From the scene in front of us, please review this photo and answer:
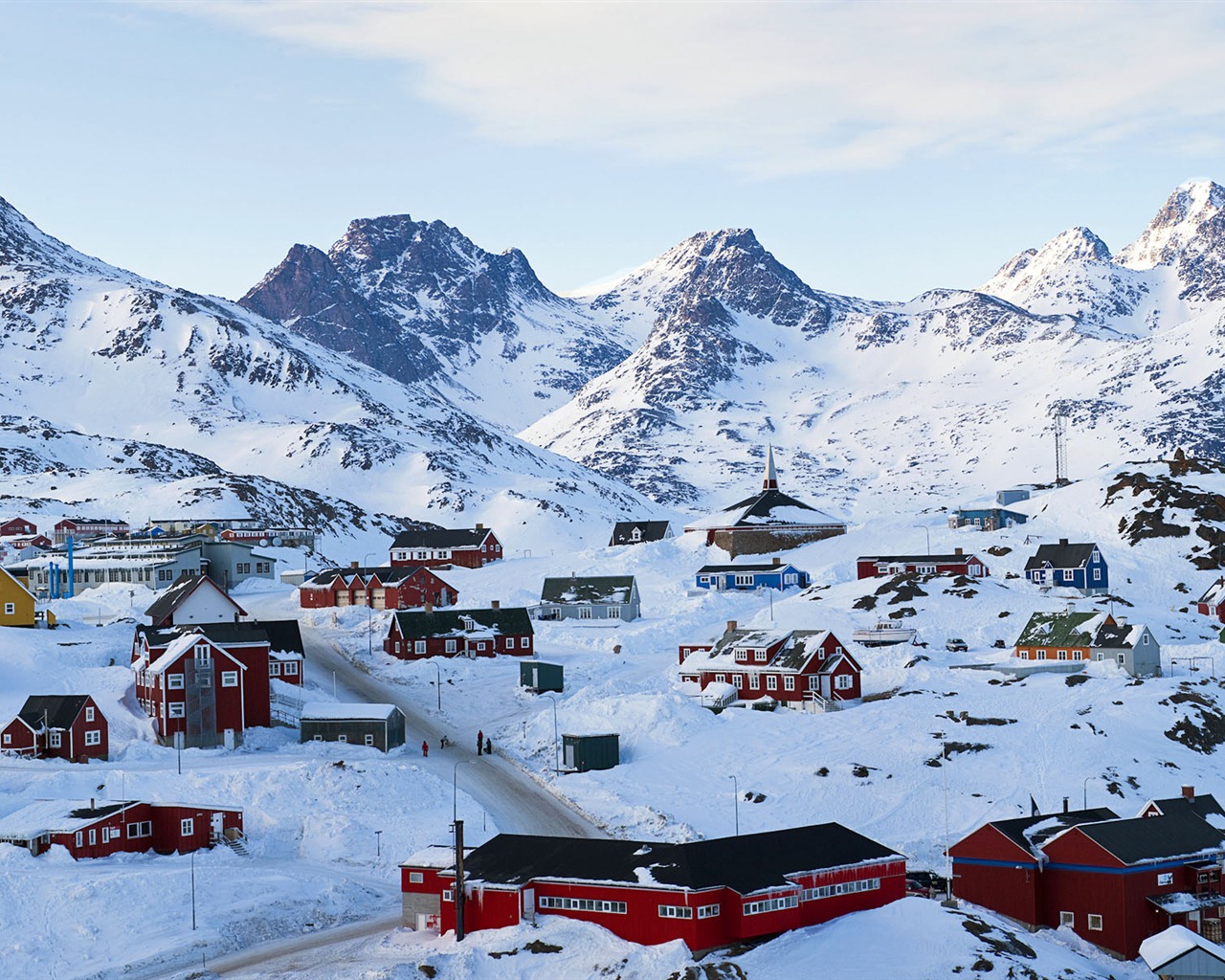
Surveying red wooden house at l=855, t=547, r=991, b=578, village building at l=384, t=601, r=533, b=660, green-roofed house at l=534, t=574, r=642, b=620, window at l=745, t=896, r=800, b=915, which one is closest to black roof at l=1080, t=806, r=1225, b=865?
window at l=745, t=896, r=800, b=915

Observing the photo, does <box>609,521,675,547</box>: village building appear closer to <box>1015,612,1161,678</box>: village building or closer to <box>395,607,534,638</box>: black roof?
<box>395,607,534,638</box>: black roof

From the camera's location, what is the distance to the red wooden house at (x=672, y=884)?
4934 cm

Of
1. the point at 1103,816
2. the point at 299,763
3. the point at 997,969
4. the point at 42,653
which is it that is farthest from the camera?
the point at 42,653

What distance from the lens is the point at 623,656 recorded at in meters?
98.1

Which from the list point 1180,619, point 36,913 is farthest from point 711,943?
point 1180,619

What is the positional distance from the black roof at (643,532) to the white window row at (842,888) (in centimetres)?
10782

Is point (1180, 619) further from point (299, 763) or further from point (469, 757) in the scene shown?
point (299, 763)

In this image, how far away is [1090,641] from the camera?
3462 inches

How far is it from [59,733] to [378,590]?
147ft

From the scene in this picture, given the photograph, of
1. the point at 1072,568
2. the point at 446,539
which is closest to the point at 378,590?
the point at 446,539

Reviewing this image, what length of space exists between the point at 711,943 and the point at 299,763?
25860 millimetres

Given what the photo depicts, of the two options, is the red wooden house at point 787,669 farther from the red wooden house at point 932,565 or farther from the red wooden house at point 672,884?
the red wooden house at point 672,884

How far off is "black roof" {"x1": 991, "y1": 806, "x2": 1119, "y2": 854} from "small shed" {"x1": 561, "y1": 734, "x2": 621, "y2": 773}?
868 inches

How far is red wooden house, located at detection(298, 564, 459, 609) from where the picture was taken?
114 metres
